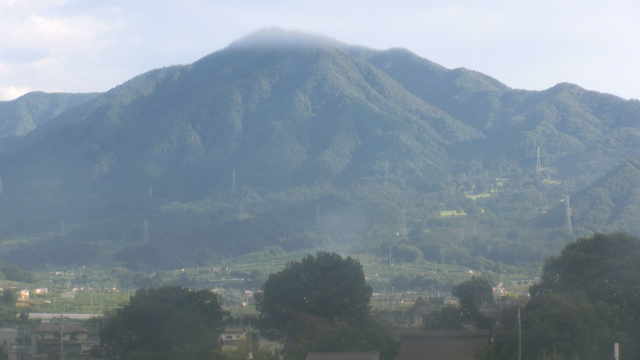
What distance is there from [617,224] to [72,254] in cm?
Result: 3846

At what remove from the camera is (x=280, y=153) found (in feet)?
352

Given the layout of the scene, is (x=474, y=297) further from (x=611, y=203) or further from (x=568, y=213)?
(x=611, y=203)

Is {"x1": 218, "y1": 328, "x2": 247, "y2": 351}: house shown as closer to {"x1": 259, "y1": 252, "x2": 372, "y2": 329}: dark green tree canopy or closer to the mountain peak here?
{"x1": 259, "y1": 252, "x2": 372, "y2": 329}: dark green tree canopy

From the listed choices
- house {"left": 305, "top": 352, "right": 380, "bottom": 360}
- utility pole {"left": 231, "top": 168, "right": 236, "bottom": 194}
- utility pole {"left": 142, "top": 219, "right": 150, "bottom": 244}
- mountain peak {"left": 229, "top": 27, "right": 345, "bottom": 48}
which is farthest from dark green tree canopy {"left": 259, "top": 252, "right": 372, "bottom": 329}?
mountain peak {"left": 229, "top": 27, "right": 345, "bottom": 48}

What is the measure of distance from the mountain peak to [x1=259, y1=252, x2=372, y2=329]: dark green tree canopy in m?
92.7

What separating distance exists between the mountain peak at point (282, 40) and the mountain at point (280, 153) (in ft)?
0.92

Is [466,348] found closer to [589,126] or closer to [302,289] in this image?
[302,289]

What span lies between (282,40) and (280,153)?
1391 inches

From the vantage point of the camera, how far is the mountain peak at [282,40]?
136 metres

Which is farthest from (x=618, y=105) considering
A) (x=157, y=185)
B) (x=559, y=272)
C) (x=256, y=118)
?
(x=559, y=272)

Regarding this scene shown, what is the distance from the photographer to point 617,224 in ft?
232

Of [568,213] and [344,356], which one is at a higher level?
[568,213]

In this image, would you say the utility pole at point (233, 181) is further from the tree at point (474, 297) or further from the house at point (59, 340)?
the house at point (59, 340)

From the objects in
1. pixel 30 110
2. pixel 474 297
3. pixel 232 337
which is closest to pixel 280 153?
pixel 474 297
